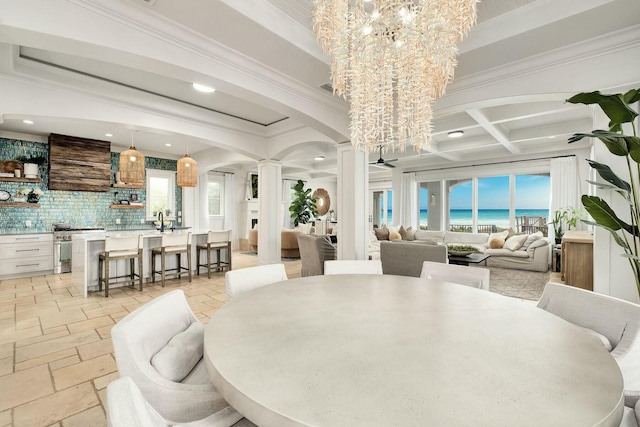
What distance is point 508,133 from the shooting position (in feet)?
19.2

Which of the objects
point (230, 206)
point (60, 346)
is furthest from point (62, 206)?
point (60, 346)

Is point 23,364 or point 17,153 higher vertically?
point 17,153

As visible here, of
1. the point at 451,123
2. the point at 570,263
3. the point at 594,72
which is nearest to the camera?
the point at 594,72

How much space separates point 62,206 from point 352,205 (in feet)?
20.2

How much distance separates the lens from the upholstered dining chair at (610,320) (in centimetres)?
106

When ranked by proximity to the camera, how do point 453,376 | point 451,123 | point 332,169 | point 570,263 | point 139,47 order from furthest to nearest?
point 332,169, point 451,123, point 570,263, point 139,47, point 453,376

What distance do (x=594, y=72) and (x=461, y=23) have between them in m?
A: 1.76

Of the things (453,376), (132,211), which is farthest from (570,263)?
(132,211)

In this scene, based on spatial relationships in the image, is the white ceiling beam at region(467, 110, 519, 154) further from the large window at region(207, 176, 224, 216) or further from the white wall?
the large window at region(207, 176, 224, 216)

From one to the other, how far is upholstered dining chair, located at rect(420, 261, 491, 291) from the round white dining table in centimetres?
64

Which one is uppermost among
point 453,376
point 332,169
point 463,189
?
point 332,169

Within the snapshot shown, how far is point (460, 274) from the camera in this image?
2.14m

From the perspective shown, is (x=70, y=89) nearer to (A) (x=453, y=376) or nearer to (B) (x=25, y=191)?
(B) (x=25, y=191)

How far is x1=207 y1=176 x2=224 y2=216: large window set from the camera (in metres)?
8.95
